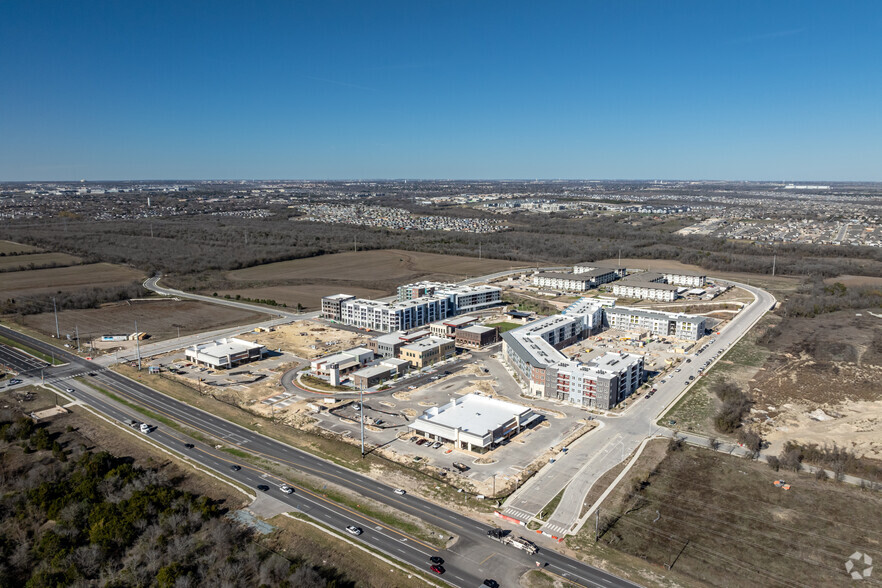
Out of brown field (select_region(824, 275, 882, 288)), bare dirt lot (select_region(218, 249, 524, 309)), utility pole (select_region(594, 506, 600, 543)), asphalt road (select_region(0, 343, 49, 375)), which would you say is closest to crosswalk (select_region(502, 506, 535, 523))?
utility pole (select_region(594, 506, 600, 543))

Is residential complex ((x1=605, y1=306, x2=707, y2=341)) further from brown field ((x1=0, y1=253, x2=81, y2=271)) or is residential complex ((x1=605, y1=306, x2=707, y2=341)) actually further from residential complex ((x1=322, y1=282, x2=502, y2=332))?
brown field ((x1=0, y1=253, x2=81, y2=271))

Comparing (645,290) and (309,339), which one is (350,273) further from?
(645,290)

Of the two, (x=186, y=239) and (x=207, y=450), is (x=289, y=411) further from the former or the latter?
(x=186, y=239)

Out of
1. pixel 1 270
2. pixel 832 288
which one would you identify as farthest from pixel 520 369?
pixel 1 270

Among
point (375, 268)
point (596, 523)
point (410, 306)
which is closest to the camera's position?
point (596, 523)

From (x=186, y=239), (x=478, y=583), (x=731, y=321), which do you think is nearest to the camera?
(x=478, y=583)

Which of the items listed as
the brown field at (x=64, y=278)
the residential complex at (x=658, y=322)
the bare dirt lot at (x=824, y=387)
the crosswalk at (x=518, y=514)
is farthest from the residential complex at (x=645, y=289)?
the brown field at (x=64, y=278)

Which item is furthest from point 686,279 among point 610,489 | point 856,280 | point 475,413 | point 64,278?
point 64,278
